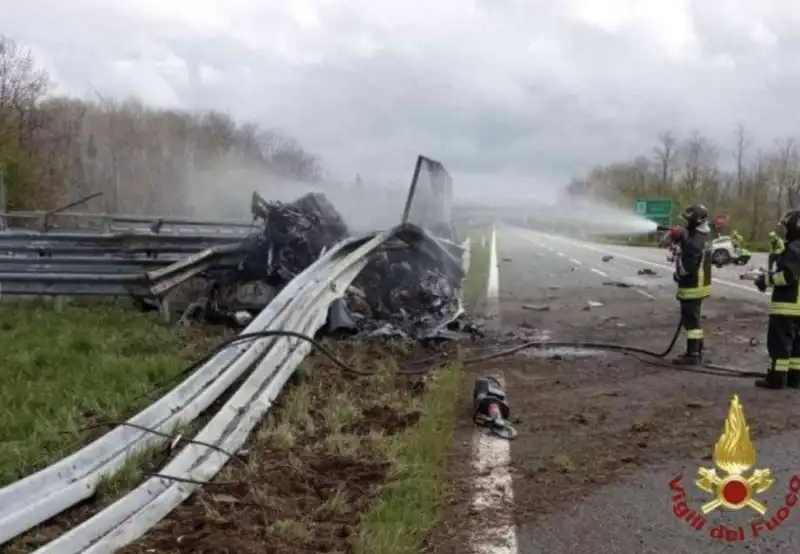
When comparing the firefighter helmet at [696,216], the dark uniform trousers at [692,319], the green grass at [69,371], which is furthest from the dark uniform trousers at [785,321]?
the green grass at [69,371]

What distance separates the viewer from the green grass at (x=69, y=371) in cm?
423

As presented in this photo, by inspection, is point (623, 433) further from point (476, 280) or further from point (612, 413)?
point (476, 280)

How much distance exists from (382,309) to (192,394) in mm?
4306

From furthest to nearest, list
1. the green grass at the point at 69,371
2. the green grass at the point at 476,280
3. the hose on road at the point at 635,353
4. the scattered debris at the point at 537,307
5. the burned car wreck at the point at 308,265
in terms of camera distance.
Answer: the green grass at the point at 476,280 → the scattered debris at the point at 537,307 → the burned car wreck at the point at 308,265 → the hose on road at the point at 635,353 → the green grass at the point at 69,371

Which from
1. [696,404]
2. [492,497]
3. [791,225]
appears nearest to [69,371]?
[492,497]

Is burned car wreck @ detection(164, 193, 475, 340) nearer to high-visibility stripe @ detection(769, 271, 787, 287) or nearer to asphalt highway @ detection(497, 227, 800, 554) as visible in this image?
high-visibility stripe @ detection(769, 271, 787, 287)

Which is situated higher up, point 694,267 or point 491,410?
point 694,267

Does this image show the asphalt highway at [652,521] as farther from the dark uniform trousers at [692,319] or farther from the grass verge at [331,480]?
the dark uniform trousers at [692,319]

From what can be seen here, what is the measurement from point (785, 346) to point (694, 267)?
126cm

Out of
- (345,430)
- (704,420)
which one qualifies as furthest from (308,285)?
(704,420)

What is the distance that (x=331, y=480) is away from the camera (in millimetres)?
4047

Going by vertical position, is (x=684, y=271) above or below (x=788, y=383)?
above

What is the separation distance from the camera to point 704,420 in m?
5.41

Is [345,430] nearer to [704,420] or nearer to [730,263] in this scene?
[704,420]
